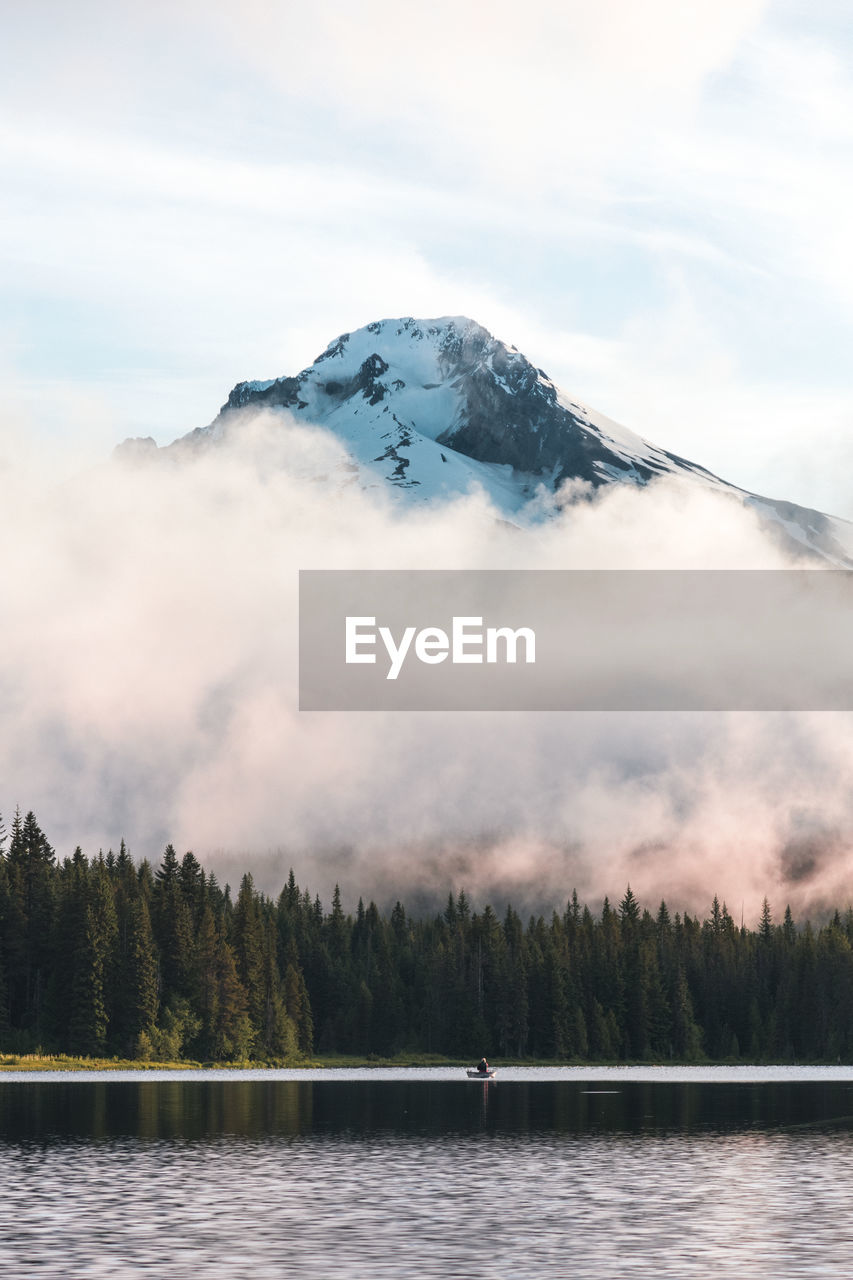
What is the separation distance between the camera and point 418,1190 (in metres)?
64.1

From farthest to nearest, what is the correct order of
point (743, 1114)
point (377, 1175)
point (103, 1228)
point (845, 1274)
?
1. point (743, 1114)
2. point (377, 1175)
3. point (103, 1228)
4. point (845, 1274)

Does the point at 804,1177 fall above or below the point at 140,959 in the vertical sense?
below

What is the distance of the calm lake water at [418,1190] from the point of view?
46688 mm

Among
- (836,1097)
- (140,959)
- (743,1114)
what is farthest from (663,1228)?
(140,959)

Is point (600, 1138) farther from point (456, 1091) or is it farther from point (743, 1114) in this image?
point (456, 1091)

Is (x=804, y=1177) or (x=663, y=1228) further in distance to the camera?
(x=804, y=1177)

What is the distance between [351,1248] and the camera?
48844 millimetres

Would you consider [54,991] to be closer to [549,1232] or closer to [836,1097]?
[836,1097]

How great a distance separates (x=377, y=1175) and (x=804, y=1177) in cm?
1814

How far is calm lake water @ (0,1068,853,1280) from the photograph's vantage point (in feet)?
153

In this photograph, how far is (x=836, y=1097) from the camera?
143125 mm

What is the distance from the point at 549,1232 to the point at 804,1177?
20.8 metres

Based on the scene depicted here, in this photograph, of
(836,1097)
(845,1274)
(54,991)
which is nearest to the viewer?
(845,1274)

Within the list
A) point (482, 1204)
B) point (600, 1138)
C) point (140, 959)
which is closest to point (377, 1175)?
point (482, 1204)
